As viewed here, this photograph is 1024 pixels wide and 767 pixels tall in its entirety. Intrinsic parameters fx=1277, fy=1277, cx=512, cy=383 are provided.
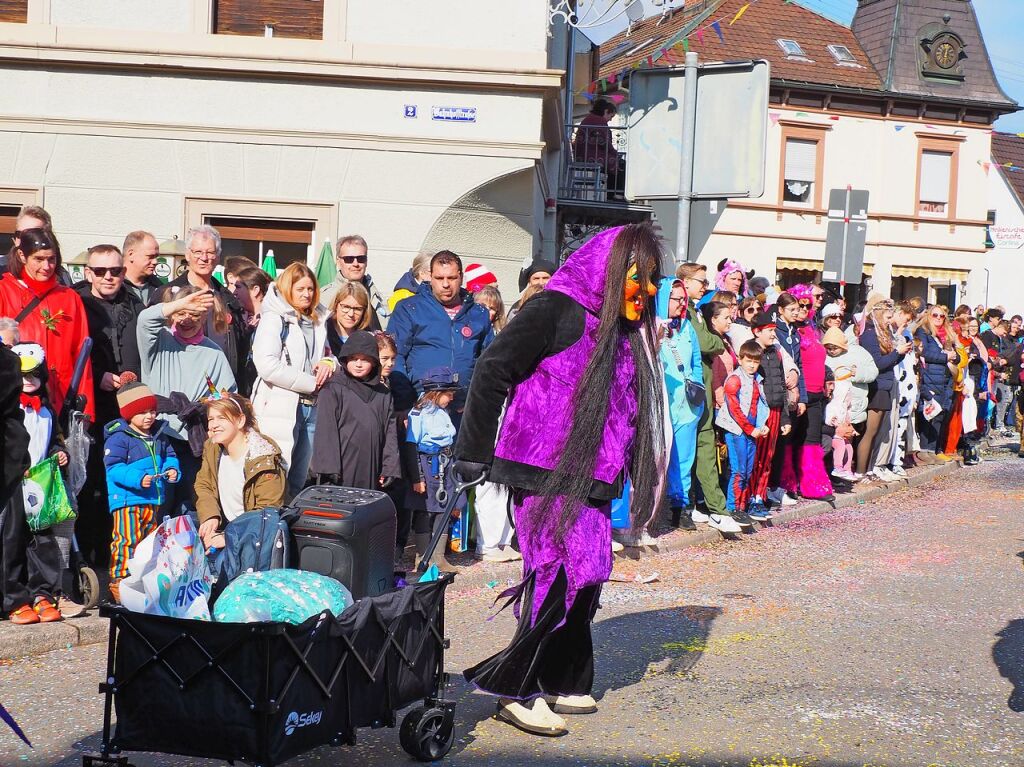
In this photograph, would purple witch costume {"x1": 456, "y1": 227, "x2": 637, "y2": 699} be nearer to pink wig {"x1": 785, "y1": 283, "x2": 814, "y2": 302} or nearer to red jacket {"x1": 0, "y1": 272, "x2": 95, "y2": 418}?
red jacket {"x1": 0, "y1": 272, "x2": 95, "y2": 418}

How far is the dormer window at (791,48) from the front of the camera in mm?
38688

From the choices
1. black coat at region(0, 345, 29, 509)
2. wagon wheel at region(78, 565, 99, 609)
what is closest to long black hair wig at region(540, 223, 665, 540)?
black coat at region(0, 345, 29, 509)

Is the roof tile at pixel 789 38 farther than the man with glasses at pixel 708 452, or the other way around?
the roof tile at pixel 789 38

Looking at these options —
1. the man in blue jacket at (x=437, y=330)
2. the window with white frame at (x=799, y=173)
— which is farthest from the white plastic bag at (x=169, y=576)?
the window with white frame at (x=799, y=173)

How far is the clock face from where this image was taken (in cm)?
3869

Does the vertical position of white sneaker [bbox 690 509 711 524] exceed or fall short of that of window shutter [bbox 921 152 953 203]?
it falls short

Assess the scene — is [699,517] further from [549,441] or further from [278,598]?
[278,598]

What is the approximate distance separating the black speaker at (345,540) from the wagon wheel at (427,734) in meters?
0.63

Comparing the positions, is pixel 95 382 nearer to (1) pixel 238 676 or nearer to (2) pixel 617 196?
(1) pixel 238 676

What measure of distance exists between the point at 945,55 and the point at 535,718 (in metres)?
37.7

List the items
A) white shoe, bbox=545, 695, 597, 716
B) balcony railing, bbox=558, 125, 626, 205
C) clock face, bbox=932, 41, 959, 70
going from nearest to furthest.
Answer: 1. white shoe, bbox=545, 695, 597, 716
2. balcony railing, bbox=558, 125, 626, 205
3. clock face, bbox=932, 41, 959, 70

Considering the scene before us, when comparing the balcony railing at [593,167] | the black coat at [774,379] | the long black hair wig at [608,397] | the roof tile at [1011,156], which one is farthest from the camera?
the roof tile at [1011,156]

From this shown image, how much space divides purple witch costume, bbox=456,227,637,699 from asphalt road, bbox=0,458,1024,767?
0.45m

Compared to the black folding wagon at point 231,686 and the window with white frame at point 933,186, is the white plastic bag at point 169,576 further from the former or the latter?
the window with white frame at point 933,186
